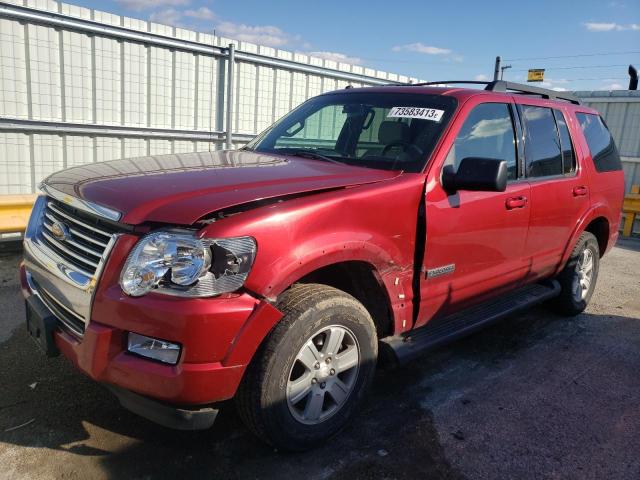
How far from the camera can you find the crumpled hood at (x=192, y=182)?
2.32 metres

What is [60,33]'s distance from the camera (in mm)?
6156

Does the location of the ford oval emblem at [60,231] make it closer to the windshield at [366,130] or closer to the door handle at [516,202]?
the windshield at [366,130]

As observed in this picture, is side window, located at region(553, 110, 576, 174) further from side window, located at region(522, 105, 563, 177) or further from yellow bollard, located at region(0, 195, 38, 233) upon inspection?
yellow bollard, located at region(0, 195, 38, 233)

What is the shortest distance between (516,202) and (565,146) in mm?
1121

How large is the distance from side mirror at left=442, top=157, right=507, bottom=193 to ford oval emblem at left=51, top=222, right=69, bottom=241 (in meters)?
2.09

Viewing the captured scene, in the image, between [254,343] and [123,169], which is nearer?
[254,343]

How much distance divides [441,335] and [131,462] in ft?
6.28

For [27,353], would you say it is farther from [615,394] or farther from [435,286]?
[615,394]

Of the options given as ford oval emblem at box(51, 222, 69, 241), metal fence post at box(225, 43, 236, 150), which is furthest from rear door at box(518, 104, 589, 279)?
metal fence post at box(225, 43, 236, 150)

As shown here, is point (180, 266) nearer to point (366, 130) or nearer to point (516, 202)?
point (366, 130)

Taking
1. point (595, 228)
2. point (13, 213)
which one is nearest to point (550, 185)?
point (595, 228)

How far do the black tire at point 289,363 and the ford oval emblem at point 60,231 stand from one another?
1.12 m

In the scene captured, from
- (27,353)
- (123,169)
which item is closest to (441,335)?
(123,169)

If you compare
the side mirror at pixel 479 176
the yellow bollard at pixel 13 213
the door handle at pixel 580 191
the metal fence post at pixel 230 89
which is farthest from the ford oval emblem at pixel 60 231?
the metal fence post at pixel 230 89
